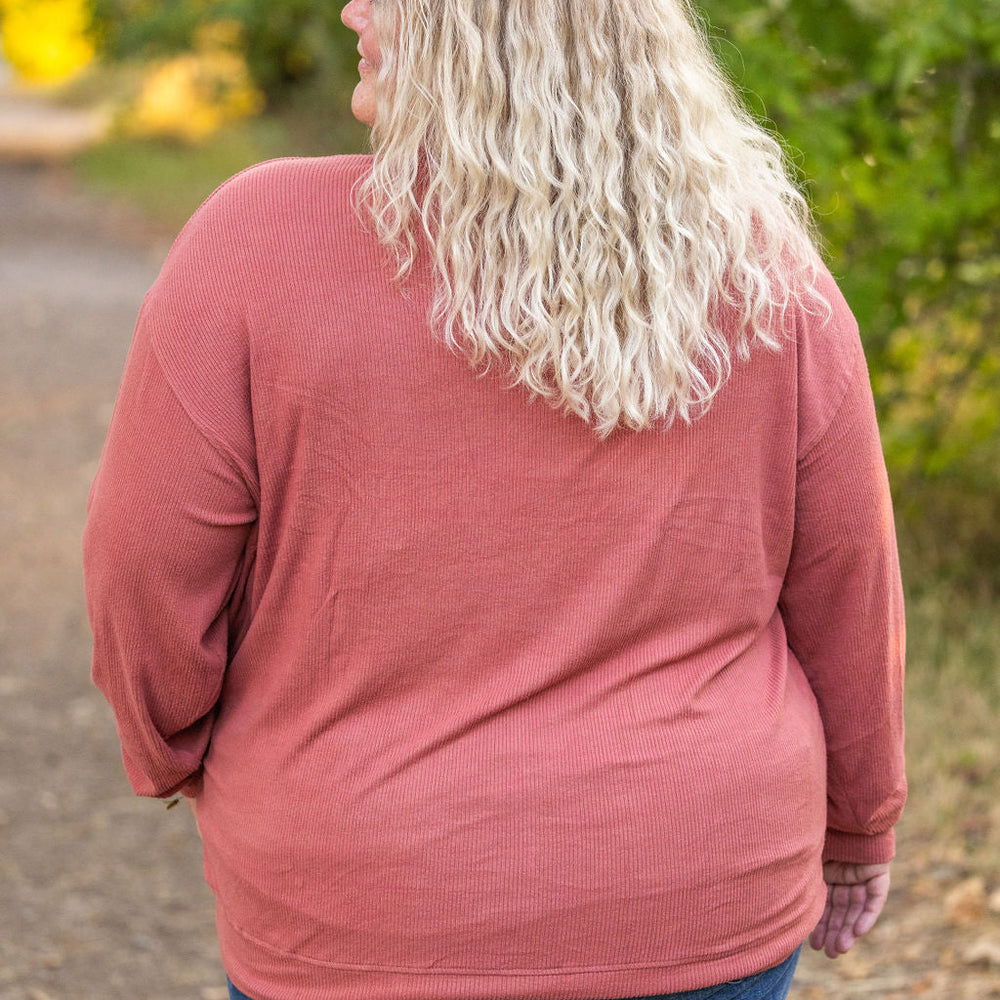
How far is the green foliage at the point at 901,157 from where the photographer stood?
3.19 metres

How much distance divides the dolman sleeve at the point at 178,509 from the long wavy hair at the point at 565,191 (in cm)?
18

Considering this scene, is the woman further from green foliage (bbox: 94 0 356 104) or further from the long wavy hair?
green foliage (bbox: 94 0 356 104)

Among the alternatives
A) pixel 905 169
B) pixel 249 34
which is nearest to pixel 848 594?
pixel 905 169

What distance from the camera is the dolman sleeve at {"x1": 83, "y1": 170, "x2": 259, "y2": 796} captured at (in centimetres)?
130

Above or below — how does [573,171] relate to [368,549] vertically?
above

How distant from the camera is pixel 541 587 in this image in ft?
4.42

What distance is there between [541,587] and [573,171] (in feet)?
1.32

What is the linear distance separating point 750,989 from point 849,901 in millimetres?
435

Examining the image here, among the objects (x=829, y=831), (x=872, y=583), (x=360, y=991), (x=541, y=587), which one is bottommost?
(x=829, y=831)

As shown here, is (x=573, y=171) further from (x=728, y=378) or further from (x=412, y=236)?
(x=728, y=378)

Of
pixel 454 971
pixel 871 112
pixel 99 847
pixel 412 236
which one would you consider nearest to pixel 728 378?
pixel 412 236

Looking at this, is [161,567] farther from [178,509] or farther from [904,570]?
[904,570]

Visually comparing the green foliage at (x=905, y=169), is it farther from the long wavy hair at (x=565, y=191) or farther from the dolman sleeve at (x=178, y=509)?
the dolman sleeve at (x=178, y=509)

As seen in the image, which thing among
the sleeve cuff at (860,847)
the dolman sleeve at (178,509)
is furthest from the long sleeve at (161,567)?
the sleeve cuff at (860,847)
